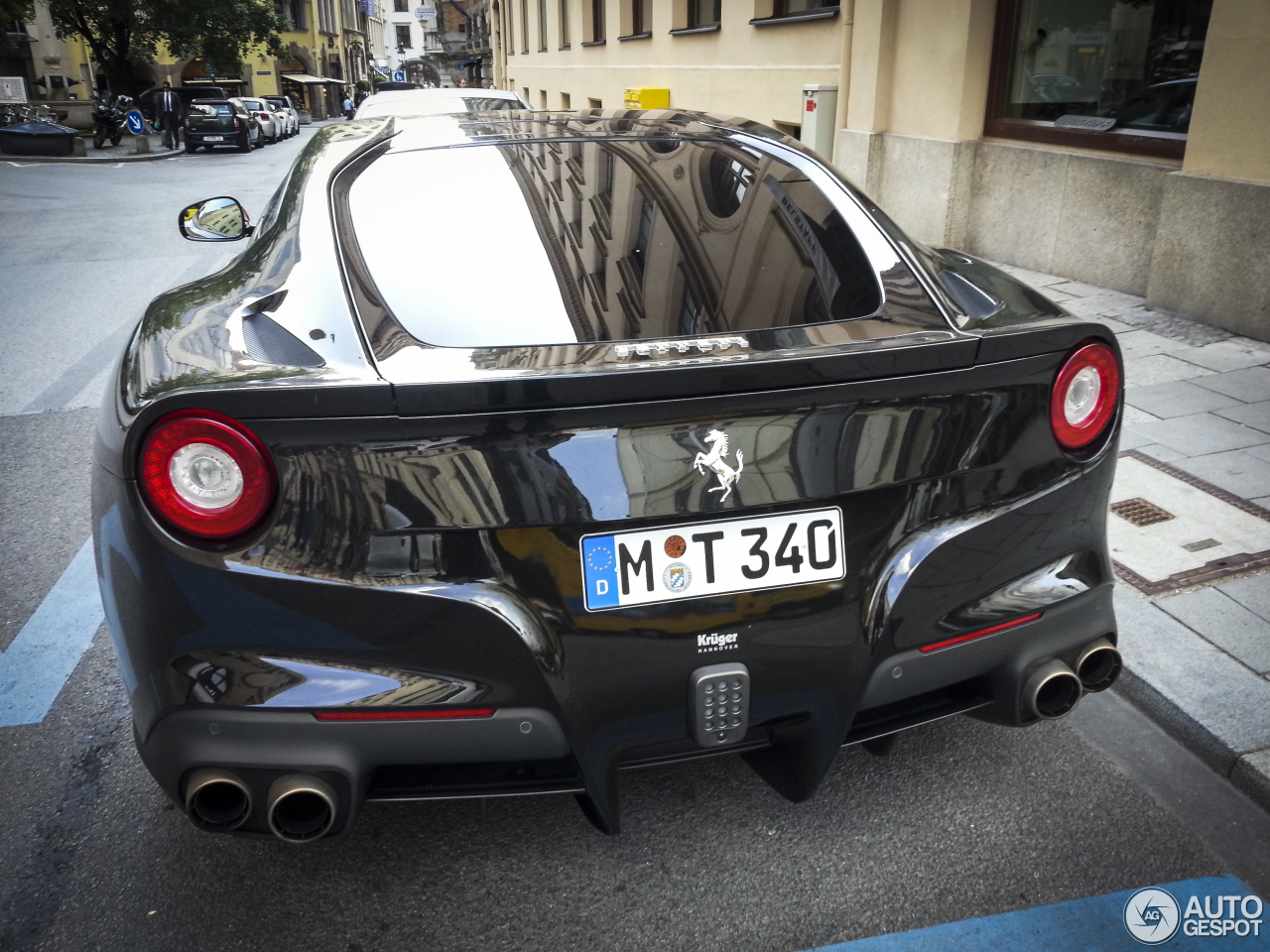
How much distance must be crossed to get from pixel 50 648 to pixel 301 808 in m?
1.79

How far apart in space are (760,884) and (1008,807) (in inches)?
25.6

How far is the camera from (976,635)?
2.16 m

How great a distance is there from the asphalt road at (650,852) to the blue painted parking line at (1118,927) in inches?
1.4

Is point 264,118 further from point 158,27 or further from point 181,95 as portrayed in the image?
point 181,95

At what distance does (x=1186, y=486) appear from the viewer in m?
4.24

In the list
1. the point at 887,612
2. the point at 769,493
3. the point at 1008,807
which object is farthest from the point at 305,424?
the point at 1008,807

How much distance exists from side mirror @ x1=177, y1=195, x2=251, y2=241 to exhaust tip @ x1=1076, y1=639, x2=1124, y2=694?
9.28 feet

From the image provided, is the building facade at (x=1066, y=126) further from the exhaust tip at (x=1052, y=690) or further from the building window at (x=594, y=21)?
the building window at (x=594, y=21)

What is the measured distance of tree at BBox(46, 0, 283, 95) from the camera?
3728 cm

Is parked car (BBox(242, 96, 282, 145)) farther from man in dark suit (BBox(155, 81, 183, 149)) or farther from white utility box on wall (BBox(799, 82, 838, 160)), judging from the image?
white utility box on wall (BBox(799, 82, 838, 160))

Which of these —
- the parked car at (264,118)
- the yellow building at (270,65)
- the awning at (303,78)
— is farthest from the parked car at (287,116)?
the awning at (303,78)

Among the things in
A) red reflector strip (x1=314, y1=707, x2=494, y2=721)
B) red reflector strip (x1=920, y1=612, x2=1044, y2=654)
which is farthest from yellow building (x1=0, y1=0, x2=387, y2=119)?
red reflector strip (x1=920, y1=612, x2=1044, y2=654)

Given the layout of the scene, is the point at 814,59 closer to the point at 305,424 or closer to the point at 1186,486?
the point at 1186,486

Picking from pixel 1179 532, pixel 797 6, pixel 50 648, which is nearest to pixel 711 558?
pixel 50 648
